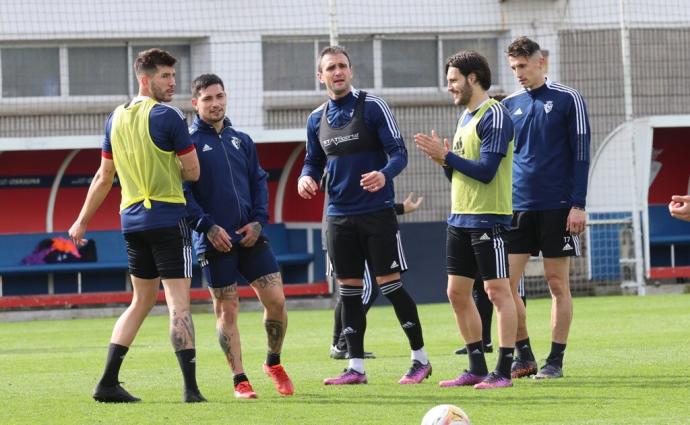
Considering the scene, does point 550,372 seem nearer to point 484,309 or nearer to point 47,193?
point 484,309

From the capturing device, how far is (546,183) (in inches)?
402

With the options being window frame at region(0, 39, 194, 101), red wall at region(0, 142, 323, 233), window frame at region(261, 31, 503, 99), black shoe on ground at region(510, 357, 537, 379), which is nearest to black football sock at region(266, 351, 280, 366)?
black shoe on ground at region(510, 357, 537, 379)

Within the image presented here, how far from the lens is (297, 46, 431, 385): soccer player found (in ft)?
32.4

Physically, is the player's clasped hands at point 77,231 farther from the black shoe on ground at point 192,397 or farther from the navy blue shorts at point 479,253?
the navy blue shorts at point 479,253

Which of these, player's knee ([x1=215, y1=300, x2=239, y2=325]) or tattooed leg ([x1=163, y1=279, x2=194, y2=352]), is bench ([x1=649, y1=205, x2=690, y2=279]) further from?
tattooed leg ([x1=163, y1=279, x2=194, y2=352])

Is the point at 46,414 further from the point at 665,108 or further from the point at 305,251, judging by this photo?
the point at 665,108

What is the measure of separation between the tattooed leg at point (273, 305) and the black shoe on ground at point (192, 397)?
822 millimetres

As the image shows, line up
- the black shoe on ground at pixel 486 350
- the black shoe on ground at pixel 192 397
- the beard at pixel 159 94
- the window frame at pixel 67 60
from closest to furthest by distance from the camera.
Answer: the black shoe on ground at pixel 192 397, the beard at pixel 159 94, the black shoe on ground at pixel 486 350, the window frame at pixel 67 60

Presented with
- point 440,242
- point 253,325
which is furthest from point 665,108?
point 253,325

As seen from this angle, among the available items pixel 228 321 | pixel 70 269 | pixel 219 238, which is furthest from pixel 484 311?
pixel 70 269

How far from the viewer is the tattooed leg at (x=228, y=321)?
9.51 metres

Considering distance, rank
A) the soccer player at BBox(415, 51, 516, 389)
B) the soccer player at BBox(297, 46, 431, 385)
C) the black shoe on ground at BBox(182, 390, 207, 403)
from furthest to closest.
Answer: the soccer player at BBox(297, 46, 431, 385) < the soccer player at BBox(415, 51, 516, 389) < the black shoe on ground at BBox(182, 390, 207, 403)

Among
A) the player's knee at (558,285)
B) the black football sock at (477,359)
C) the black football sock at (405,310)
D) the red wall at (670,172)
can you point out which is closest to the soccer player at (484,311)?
the player's knee at (558,285)

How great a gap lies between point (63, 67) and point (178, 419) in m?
13.5
